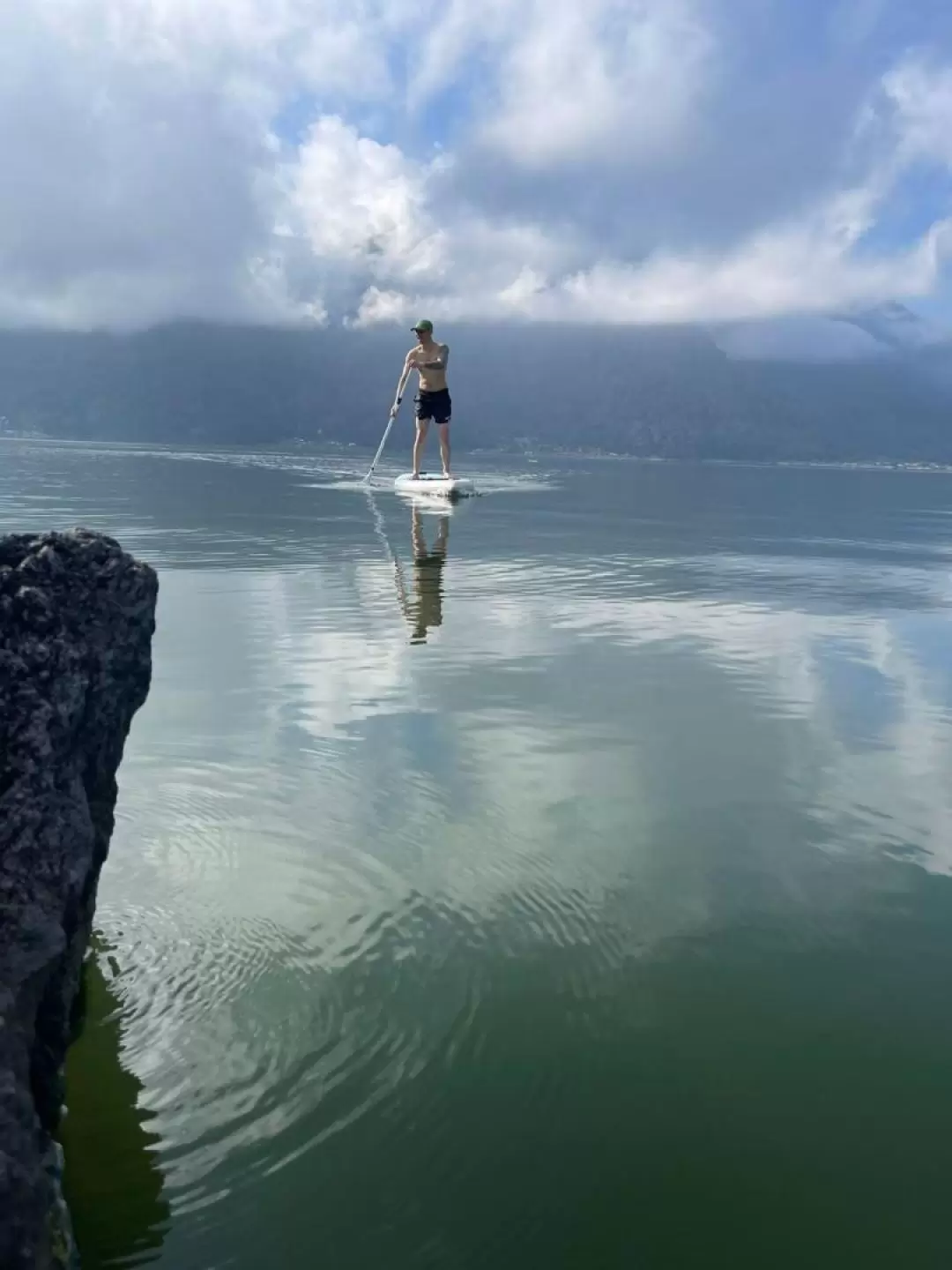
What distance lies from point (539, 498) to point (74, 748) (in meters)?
27.4

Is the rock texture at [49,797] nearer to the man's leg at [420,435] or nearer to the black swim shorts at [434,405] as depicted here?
the man's leg at [420,435]

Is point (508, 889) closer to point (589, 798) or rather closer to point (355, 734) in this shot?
point (589, 798)

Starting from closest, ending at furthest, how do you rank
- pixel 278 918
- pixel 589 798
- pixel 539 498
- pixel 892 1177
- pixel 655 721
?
pixel 892 1177, pixel 278 918, pixel 589 798, pixel 655 721, pixel 539 498

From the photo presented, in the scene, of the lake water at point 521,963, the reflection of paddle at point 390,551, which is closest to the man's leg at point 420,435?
the reflection of paddle at point 390,551

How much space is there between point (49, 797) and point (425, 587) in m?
9.58

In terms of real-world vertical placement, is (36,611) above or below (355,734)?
above

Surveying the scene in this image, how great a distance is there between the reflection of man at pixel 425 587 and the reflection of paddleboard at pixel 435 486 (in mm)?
7467

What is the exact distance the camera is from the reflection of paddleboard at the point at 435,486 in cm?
2658

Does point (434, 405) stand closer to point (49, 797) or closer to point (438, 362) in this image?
point (438, 362)

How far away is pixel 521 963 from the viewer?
3971 mm

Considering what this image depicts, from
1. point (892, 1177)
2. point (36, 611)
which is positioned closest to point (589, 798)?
point (892, 1177)

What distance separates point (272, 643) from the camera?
9.21m

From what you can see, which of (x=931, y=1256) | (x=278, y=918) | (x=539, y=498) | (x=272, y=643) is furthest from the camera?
(x=539, y=498)

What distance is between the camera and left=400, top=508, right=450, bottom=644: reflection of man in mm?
10258
